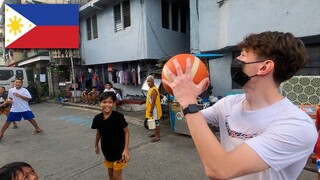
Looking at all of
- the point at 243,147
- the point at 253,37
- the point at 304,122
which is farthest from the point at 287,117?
the point at 253,37

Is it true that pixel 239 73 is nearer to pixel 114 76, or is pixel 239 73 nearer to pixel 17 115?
pixel 17 115

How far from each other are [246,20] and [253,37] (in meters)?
5.66

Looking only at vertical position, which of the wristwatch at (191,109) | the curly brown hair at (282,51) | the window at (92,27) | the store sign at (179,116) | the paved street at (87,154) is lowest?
the paved street at (87,154)

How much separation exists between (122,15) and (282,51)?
10817 mm

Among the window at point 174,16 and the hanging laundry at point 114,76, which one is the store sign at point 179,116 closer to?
the window at point 174,16

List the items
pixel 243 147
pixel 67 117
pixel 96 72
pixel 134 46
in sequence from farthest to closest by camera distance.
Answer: pixel 96 72 → pixel 134 46 → pixel 67 117 → pixel 243 147

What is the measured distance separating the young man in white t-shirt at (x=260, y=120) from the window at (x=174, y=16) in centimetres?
1016

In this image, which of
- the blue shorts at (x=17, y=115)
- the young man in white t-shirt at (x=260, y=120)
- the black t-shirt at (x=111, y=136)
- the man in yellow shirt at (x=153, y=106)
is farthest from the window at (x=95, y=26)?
the young man in white t-shirt at (x=260, y=120)

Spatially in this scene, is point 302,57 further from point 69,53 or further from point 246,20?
point 69,53

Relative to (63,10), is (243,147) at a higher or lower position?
lower

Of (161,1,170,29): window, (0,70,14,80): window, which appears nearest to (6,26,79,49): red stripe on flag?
(161,1,170,29): window

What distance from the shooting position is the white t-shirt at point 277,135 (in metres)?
1.04

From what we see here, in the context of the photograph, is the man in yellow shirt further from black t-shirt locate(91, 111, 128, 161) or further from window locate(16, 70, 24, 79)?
window locate(16, 70, 24, 79)

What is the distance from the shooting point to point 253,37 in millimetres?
1255
